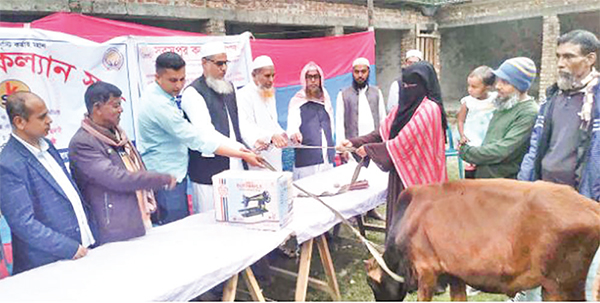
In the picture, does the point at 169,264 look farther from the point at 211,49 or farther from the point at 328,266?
the point at 211,49

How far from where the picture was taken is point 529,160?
2682mm

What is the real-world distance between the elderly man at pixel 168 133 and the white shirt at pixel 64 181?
2.31 ft

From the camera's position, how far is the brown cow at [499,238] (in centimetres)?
172

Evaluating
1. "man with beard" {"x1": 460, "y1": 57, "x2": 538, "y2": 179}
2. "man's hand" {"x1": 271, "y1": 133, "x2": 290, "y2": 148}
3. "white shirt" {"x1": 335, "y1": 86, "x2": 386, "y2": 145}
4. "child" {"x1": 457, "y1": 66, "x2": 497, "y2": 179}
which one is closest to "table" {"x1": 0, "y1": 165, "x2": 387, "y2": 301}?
"man's hand" {"x1": 271, "y1": 133, "x2": 290, "y2": 148}

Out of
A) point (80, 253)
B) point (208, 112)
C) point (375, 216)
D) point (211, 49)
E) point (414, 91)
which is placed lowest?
point (375, 216)

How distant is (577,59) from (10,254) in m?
3.01

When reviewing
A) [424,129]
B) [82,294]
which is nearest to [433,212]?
[424,129]

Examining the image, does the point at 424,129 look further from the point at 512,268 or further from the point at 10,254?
the point at 10,254

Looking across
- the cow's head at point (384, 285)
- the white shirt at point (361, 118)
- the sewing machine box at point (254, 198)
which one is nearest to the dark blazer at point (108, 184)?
the sewing machine box at point (254, 198)

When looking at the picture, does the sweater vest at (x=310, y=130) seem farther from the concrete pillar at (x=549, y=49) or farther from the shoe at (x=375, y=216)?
the concrete pillar at (x=549, y=49)

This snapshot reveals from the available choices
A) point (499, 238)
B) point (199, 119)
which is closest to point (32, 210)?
point (199, 119)

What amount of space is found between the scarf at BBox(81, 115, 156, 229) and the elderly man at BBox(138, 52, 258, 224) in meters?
0.33

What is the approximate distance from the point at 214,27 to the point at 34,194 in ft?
19.1

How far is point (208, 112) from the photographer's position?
10.4 ft
